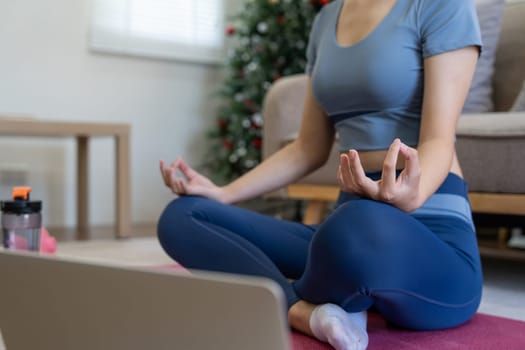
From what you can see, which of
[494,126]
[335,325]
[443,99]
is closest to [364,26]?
[443,99]

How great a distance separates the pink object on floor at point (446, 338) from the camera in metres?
0.94

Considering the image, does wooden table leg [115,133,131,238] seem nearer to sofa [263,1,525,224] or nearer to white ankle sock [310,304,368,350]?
sofa [263,1,525,224]

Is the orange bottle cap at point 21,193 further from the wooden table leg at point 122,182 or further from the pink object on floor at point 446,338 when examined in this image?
the wooden table leg at point 122,182

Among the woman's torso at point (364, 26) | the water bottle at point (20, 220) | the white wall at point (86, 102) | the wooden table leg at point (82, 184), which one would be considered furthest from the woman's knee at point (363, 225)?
the white wall at point (86, 102)

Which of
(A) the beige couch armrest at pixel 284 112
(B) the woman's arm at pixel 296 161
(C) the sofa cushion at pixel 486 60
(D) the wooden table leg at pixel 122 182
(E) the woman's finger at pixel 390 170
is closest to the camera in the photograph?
(E) the woman's finger at pixel 390 170

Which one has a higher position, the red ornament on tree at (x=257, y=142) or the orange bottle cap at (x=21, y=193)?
the orange bottle cap at (x=21, y=193)

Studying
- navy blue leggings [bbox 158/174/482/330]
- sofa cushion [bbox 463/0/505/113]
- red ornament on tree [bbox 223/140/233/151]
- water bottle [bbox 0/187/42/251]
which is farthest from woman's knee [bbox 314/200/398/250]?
red ornament on tree [bbox 223/140/233/151]

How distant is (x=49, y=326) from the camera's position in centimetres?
53

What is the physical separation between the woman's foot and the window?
2508mm

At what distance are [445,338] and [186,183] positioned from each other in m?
0.52

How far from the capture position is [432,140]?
958 millimetres

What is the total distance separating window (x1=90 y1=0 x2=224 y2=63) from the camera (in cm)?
318

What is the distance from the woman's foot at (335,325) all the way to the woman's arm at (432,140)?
0.18 m

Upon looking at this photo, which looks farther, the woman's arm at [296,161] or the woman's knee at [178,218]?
the woman's arm at [296,161]
